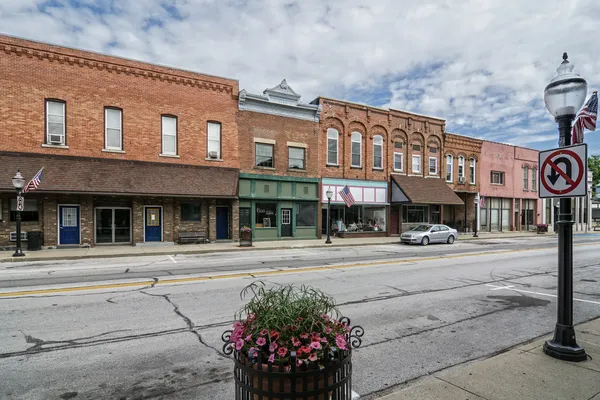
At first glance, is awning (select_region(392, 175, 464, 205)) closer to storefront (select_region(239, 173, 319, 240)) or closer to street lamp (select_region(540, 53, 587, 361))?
storefront (select_region(239, 173, 319, 240))

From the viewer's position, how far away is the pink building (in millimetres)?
35531

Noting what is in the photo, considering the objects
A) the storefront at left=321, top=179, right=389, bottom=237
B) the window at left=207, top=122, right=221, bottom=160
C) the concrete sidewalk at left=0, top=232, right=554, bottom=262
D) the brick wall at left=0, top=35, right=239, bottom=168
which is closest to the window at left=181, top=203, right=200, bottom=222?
the concrete sidewalk at left=0, top=232, right=554, bottom=262

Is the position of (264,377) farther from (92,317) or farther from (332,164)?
(332,164)

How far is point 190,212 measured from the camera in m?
20.9

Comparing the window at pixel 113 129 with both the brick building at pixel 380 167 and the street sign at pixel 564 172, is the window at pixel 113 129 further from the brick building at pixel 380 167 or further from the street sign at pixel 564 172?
the street sign at pixel 564 172

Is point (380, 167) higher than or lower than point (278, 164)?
higher

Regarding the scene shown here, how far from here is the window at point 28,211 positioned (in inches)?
675

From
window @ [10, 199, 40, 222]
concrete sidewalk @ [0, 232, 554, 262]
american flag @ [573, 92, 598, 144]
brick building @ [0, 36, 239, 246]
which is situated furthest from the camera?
brick building @ [0, 36, 239, 246]

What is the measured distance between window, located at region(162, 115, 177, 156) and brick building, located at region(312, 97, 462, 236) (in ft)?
32.5

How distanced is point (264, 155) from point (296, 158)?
2384mm

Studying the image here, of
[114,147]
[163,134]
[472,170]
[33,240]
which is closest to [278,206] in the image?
[163,134]

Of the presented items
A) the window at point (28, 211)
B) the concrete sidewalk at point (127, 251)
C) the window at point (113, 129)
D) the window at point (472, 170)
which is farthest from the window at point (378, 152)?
the window at point (28, 211)

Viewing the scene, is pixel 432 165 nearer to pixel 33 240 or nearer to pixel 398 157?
pixel 398 157

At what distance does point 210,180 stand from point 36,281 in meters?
11.7
